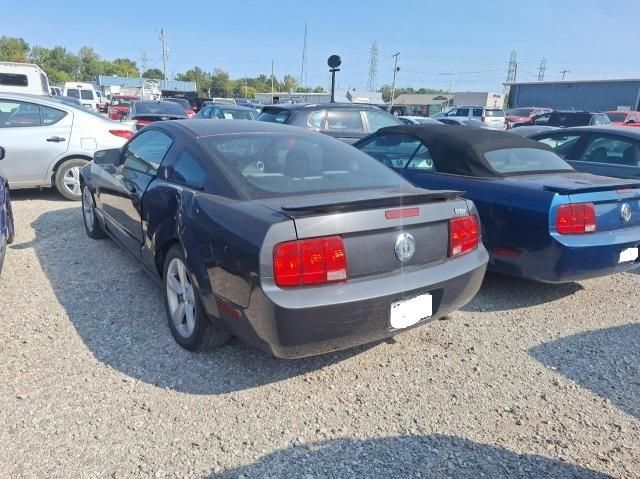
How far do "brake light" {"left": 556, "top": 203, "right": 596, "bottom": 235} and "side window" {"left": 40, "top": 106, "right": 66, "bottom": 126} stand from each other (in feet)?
22.0

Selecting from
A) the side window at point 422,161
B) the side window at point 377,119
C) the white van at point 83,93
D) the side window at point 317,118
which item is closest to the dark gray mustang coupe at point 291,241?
the side window at point 422,161

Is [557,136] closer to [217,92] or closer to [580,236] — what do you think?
[580,236]

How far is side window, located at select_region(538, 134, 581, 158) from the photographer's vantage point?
21.2 ft

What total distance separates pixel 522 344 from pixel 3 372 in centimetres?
334

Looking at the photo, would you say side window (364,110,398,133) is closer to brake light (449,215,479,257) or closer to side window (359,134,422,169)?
side window (359,134,422,169)

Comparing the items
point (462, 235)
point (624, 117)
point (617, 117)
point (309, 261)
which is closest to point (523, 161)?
point (462, 235)

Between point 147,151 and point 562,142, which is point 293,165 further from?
point 562,142

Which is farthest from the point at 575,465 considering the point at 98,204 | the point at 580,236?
the point at 98,204

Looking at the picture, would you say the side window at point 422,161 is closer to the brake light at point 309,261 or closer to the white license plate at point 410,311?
the white license plate at point 410,311

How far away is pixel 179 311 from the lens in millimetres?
3219

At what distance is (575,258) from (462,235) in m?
1.28

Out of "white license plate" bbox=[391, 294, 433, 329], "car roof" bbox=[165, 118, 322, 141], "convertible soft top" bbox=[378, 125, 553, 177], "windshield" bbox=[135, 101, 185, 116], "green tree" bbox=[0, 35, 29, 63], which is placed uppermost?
"green tree" bbox=[0, 35, 29, 63]

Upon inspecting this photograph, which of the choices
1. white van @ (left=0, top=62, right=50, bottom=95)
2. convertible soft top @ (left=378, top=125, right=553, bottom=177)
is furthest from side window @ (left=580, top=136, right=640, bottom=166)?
white van @ (left=0, top=62, right=50, bottom=95)

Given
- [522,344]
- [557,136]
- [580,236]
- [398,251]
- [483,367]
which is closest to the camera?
[398,251]
